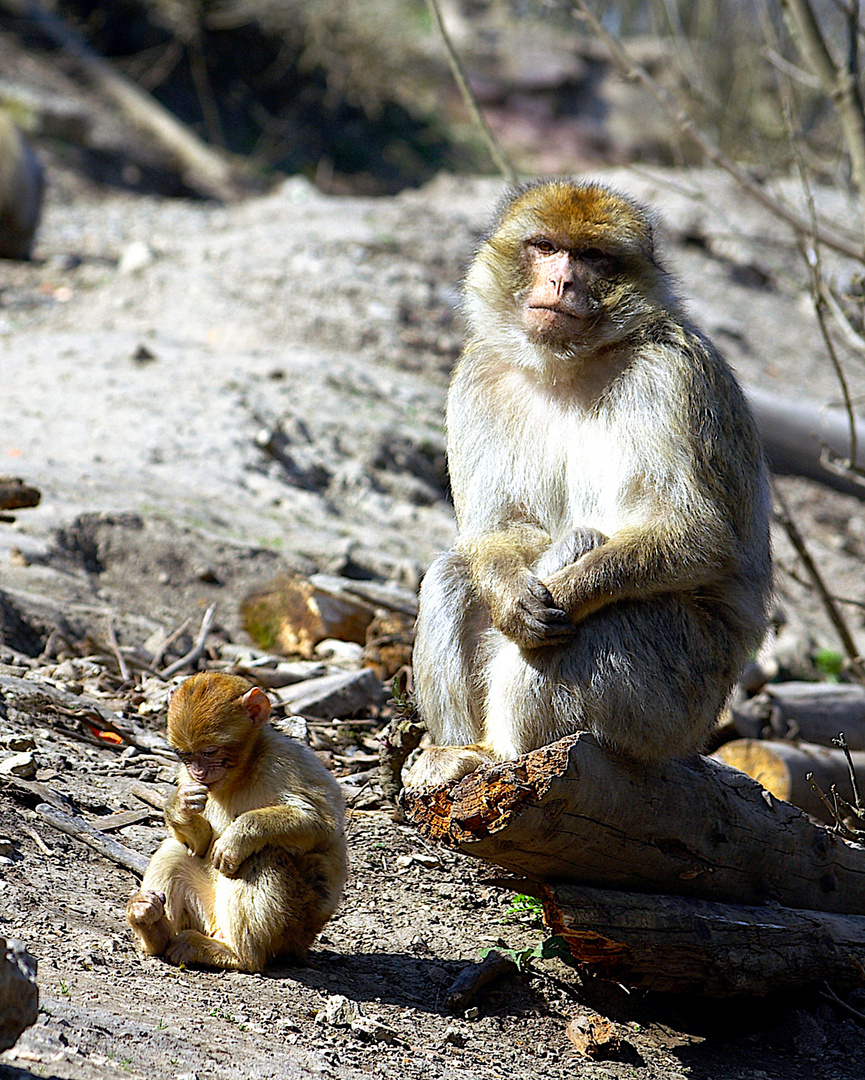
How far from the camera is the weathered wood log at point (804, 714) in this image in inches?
227

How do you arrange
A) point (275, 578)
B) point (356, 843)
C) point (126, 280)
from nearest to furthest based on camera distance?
point (356, 843), point (275, 578), point (126, 280)

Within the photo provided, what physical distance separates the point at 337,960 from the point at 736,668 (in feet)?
5.12

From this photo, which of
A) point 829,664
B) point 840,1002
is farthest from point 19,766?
point 829,664

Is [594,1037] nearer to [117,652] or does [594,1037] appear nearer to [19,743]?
[19,743]

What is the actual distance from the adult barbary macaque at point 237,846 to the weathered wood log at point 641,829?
321mm

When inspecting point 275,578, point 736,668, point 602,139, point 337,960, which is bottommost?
point 337,960

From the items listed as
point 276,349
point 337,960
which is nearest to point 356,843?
point 337,960

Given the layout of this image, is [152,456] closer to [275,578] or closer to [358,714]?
[275,578]

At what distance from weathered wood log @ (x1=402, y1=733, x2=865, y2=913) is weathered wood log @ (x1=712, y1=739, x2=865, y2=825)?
0.88 meters

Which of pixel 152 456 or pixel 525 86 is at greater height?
pixel 525 86

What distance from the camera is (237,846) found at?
3.24 meters

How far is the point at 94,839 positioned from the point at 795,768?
9.61 feet

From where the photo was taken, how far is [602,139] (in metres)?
21.0

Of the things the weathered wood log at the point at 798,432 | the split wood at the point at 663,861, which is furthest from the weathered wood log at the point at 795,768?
the weathered wood log at the point at 798,432
